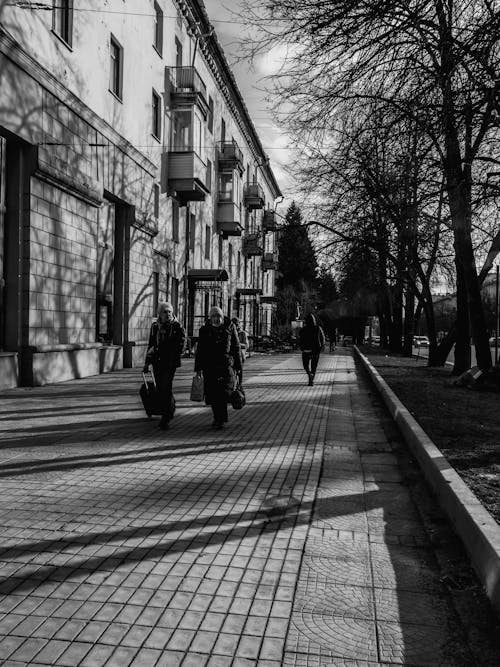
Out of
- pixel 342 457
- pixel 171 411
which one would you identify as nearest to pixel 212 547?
pixel 342 457

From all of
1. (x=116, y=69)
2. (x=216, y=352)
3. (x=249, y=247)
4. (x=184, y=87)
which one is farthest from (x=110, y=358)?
(x=249, y=247)

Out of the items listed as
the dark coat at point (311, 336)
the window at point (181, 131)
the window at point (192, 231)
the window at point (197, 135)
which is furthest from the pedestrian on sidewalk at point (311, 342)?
the window at point (192, 231)

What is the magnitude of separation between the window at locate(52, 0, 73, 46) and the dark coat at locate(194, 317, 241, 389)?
8680 mm

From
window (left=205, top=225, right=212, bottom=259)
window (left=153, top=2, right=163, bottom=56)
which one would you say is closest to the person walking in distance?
window (left=153, top=2, right=163, bottom=56)

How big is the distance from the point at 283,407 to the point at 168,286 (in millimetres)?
13653

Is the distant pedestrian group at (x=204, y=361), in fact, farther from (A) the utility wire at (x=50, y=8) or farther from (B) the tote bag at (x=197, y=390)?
(A) the utility wire at (x=50, y=8)

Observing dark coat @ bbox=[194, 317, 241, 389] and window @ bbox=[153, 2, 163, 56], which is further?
window @ bbox=[153, 2, 163, 56]

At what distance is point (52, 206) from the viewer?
1329cm

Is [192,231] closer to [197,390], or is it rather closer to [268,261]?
[197,390]

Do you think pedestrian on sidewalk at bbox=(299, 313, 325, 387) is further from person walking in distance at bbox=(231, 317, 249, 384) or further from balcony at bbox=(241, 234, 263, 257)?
balcony at bbox=(241, 234, 263, 257)

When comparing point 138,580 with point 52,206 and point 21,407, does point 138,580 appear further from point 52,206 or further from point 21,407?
point 52,206

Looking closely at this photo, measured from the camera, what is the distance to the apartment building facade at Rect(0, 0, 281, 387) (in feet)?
39.9

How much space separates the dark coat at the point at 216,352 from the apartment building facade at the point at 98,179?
557 millimetres

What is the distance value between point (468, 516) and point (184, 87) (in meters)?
22.5
